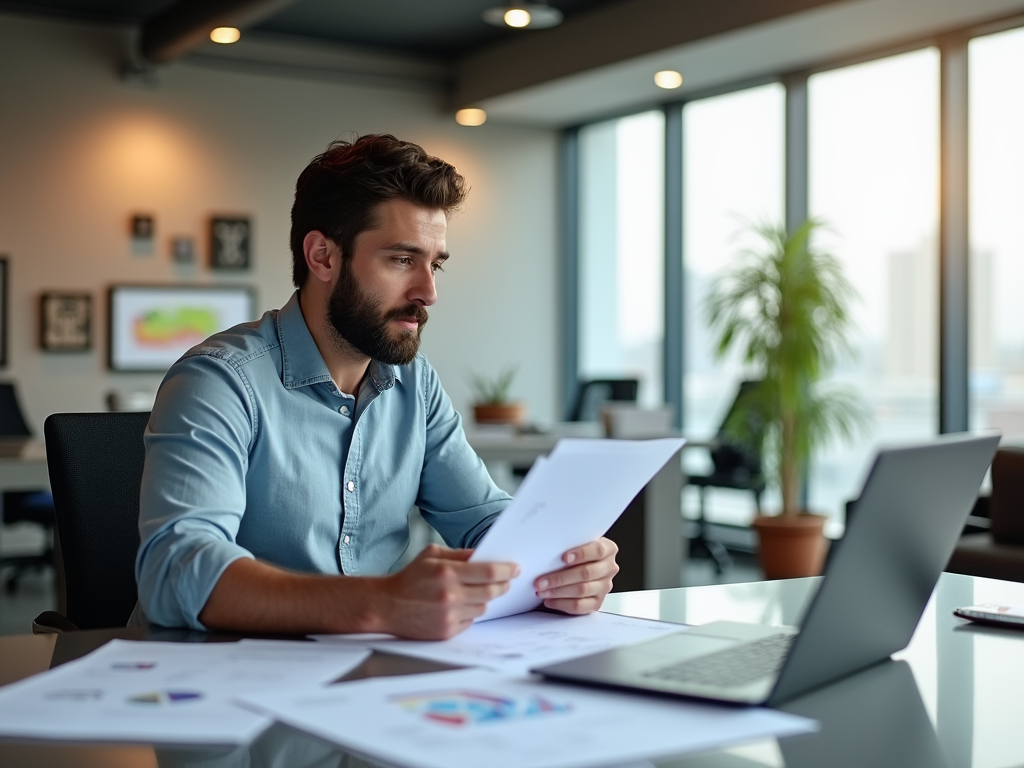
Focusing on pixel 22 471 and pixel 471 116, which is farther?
pixel 471 116

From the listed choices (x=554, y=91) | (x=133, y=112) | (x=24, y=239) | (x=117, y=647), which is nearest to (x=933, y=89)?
(x=554, y=91)

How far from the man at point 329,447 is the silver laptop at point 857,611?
0.20 metres

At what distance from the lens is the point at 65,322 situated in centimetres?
639

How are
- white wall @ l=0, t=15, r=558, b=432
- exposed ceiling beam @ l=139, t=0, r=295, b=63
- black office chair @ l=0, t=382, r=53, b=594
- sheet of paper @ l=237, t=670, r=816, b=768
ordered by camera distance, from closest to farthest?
1. sheet of paper @ l=237, t=670, r=816, b=768
2. black office chair @ l=0, t=382, r=53, b=594
3. exposed ceiling beam @ l=139, t=0, r=295, b=63
4. white wall @ l=0, t=15, r=558, b=432

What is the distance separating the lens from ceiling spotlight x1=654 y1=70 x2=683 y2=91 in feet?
20.4

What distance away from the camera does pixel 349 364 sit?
5.42 feet

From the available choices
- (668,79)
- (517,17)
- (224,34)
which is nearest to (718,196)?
(668,79)

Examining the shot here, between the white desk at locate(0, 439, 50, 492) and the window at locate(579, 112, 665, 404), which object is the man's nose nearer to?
the white desk at locate(0, 439, 50, 492)

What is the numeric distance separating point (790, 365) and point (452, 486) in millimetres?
3795

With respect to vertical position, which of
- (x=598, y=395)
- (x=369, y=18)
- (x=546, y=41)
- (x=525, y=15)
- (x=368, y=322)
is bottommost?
(x=598, y=395)

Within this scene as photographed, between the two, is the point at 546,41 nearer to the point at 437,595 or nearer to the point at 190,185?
the point at 190,185

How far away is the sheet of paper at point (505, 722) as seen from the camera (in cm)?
77

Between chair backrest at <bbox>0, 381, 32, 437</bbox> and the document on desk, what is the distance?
5.04 metres

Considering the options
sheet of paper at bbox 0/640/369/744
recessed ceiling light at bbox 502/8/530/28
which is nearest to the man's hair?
sheet of paper at bbox 0/640/369/744
